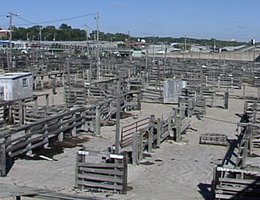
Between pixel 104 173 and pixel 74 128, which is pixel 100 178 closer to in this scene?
pixel 104 173

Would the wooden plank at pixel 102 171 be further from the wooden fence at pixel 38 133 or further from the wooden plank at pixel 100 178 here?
the wooden fence at pixel 38 133

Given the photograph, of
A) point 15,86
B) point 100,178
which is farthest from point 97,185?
point 15,86

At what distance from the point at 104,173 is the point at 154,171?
307cm

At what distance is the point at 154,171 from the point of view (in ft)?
53.7

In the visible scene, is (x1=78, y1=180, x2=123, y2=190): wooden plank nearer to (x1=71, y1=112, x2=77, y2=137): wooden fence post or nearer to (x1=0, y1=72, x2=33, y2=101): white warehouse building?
(x1=71, y1=112, x2=77, y2=137): wooden fence post

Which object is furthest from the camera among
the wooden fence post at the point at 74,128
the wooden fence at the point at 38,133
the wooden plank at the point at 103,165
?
the wooden fence post at the point at 74,128

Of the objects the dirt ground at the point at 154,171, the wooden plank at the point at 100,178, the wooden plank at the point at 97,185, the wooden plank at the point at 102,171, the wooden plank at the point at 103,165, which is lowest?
the dirt ground at the point at 154,171

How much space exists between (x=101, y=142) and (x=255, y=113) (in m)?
7.28

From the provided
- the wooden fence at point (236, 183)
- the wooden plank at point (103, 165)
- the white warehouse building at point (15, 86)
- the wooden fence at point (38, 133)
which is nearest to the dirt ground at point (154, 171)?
the wooden fence at point (38, 133)

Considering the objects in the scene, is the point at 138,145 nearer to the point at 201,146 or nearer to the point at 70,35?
the point at 201,146

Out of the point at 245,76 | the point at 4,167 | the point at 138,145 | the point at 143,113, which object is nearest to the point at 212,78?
the point at 245,76

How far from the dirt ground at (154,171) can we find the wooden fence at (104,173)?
0.23 m

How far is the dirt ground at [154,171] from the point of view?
45.9ft

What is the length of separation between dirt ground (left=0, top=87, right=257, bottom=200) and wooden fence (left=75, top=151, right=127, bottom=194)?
0.23 meters
